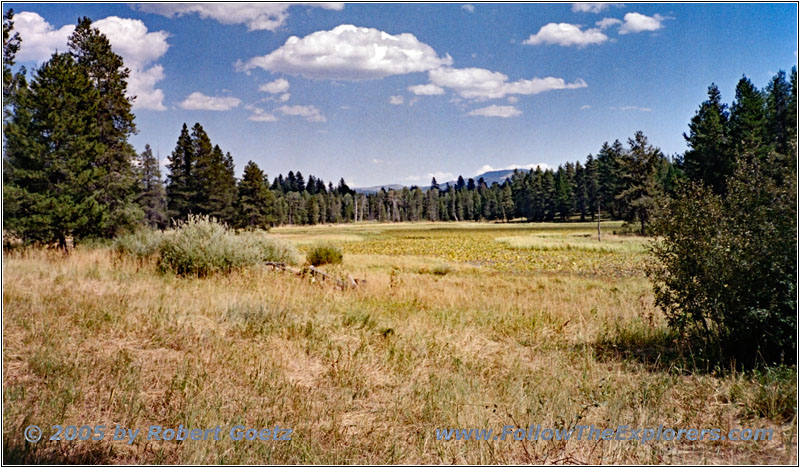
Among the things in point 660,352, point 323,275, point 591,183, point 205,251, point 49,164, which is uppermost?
point 591,183

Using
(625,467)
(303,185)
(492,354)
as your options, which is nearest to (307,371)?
(492,354)

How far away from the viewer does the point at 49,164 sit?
1891 centimetres

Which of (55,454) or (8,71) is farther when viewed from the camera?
(8,71)

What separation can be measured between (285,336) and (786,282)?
5.96 meters

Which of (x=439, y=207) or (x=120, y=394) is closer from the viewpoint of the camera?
(x=120, y=394)

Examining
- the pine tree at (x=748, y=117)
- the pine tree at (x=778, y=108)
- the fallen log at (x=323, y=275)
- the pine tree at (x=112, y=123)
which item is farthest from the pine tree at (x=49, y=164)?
the pine tree at (x=778, y=108)

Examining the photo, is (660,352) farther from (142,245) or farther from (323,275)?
(142,245)

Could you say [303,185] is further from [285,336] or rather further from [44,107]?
[285,336]

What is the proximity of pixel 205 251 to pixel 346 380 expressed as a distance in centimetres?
924

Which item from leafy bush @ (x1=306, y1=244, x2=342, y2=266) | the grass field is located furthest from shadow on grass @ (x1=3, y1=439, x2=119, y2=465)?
leafy bush @ (x1=306, y1=244, x2=342, y2=266)

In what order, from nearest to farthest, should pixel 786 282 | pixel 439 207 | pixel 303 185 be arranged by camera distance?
pixel 786 282, pixel 439 207, pixel 303 185

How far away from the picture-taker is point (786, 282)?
5.27 meters

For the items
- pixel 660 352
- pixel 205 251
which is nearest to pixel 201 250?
pixel 205 251

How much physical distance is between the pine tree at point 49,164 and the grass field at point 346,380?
1023cm
